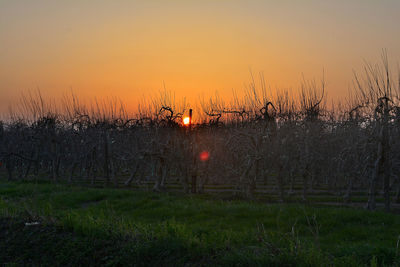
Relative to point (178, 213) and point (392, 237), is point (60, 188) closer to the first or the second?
point (178, 213)

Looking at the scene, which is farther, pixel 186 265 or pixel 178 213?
pixel 178 213

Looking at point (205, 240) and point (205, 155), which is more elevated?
point (205, 155)

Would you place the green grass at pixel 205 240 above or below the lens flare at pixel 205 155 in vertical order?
below

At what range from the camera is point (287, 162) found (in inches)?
655

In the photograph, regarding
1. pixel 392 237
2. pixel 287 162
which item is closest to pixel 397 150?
pixel 287 162

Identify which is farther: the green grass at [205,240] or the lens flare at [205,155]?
the lens flare at [205,155]

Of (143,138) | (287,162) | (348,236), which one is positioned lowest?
(348,236)

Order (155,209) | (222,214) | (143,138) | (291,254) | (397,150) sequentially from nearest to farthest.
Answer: (291,254), (222,214), (155,209), (397,150), (143,138)

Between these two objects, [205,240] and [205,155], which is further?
[205,155]

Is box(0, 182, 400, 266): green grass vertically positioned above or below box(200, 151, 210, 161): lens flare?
below

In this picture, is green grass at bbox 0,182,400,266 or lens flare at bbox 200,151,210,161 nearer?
green grass at bbox 0,182,400,266

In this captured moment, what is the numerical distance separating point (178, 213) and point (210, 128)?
10.5 metres

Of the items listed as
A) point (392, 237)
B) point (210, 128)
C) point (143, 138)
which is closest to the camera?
point (392, 237)

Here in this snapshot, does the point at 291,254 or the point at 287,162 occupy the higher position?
the point at 287,162
